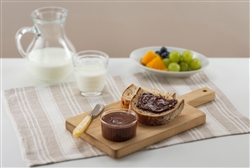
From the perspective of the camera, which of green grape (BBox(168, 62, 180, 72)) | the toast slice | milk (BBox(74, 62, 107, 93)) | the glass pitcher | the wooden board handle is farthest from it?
green grape (BBox(168, 62, 180, 72))

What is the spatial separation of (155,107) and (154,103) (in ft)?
0.10

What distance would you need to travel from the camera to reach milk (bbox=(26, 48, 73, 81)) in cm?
219

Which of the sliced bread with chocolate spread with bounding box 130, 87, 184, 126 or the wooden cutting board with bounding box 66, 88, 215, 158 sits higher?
the sliced bread with chocolate spread with bounding box 130, 87, 184, 126

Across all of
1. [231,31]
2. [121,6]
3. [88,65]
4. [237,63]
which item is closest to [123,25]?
[121,6]

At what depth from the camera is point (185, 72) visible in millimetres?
2262

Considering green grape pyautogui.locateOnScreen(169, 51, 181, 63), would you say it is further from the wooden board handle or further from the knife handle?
the knife handle

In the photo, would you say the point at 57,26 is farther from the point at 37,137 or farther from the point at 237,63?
the point at 237,63

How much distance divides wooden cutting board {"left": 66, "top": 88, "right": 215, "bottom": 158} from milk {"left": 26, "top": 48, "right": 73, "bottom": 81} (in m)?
0.44

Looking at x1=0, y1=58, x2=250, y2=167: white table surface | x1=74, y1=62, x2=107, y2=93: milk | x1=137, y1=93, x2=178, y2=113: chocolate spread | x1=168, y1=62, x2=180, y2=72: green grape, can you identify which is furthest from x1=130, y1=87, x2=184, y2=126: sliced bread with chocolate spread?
x1=168, y1=62, x2=180, y2=72: green grape

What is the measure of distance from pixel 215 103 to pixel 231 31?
177cm

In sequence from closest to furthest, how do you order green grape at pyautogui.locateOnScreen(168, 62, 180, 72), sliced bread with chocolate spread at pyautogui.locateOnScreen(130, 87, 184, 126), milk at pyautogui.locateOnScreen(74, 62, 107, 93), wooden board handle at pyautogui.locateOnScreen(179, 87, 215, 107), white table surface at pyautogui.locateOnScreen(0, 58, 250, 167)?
white table surface at pyautogui.locateOnScreen(0, 58, 250, 167) → sliced bread with chocolate spread at pyautogui.locateOnScreen(130, 87, 184, 126) → wooden board handle at pyautogui.locateOnScreen(179, 87, 215, 107) → milk at pyautogui.locateOnScreen(74, 62, 107, 93) → green grape at pyautogui.locateOnScreen(168, 62, 180, 72)

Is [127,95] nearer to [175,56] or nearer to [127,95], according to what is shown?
[127,95]

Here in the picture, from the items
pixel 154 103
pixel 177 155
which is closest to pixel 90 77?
pixel 154 103

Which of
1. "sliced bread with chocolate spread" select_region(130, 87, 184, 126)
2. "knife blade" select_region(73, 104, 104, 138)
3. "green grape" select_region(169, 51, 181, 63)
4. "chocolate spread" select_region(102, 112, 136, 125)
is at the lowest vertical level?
"green grape" select_region(169, 51, 181, 63)
